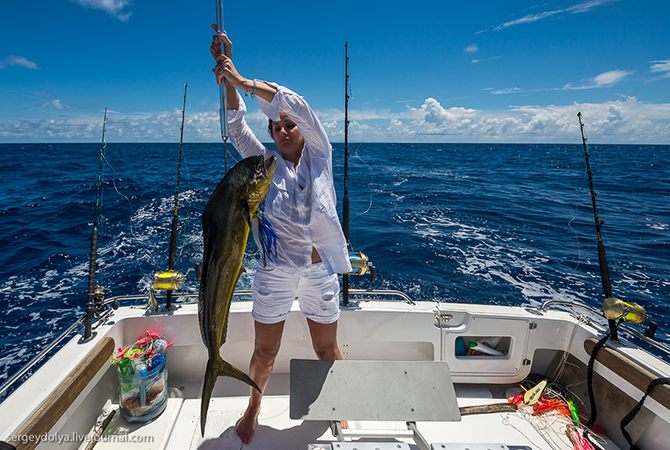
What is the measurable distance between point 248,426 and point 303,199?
168 centimetres

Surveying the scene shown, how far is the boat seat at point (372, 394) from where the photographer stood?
78.6 inches

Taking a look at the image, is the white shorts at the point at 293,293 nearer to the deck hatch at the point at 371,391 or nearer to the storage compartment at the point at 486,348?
the deck hatch at the point at 371,391

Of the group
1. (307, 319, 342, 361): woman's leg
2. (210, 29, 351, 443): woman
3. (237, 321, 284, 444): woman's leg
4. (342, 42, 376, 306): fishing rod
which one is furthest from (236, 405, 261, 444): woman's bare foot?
(342, 42, 376, 306): fishing rod

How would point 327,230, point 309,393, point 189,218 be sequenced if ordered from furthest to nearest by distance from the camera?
point 189,218, point 309,393, point 327,230

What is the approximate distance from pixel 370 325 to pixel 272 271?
49.5 inches

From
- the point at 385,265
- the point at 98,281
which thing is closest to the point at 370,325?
the point at 385,265

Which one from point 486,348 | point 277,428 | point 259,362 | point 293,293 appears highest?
point 293,293

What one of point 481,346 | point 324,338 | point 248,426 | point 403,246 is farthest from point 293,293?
point 403,246

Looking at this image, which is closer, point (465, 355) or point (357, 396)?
point (357, 396)

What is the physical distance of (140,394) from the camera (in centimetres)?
244

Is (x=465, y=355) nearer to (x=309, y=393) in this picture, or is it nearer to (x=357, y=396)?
(x=357, y=396)

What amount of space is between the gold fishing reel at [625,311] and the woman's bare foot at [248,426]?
2.53 meters

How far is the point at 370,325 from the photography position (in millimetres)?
2863

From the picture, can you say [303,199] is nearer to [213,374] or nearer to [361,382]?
[213,374]
